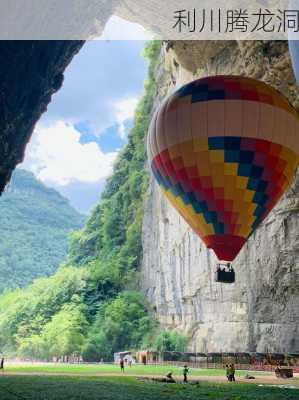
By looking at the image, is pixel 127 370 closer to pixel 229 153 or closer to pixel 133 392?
pixel 133 392

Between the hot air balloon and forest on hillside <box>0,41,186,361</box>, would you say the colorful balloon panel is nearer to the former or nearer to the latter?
the hot air balloon

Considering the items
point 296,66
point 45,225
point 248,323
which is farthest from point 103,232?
point 45,225

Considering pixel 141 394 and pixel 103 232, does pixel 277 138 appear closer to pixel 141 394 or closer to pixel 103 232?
pixel 141 394

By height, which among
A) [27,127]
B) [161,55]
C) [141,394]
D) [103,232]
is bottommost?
[141,394]

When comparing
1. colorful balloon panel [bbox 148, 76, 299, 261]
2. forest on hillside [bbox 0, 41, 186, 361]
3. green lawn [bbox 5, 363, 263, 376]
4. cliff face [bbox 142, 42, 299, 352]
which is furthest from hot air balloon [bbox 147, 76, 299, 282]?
forest on hillside [bbox 0, 41, 186, 361]

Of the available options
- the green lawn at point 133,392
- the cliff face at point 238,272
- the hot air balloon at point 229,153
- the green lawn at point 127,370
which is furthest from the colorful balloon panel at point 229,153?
the cliff face at point 238,272

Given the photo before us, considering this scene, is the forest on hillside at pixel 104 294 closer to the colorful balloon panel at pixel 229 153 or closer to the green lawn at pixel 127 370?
the green lawn at pixel 127 370
